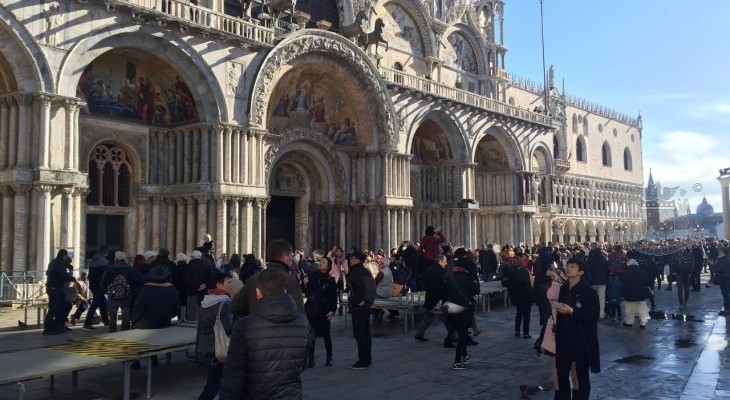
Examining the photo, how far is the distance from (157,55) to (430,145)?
1684 centimetres

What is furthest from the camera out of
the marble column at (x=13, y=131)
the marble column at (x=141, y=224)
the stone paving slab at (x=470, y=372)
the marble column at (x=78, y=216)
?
the marble column at (x=141, y=224)

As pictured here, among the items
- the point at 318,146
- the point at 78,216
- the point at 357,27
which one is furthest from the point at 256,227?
the point at 357,27

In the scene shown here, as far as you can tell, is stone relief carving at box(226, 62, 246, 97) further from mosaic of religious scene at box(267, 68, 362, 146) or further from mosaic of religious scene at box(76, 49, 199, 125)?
mosaic of religious scene at box(267, 68, 362, 146)

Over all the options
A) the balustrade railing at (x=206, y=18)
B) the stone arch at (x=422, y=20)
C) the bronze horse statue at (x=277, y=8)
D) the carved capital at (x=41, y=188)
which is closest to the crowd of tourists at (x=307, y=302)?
the carved capital at (x=41, y=188)

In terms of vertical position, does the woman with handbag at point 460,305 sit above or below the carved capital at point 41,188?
below

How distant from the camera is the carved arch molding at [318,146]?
74.0 ft

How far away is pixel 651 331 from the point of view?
1314 cm

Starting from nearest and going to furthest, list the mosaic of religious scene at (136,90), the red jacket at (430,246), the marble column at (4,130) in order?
the red jacket at (430,246), the marble column at (4,130), the mosaic of religious scene at (136,90)

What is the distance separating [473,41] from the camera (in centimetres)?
3688

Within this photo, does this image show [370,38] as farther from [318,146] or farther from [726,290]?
[726,290]

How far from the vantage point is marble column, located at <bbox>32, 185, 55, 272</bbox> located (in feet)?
50.2

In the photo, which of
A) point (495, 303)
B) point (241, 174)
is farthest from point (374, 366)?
point (241, 174)

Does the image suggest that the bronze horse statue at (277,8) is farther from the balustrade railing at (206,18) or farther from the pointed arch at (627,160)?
the pointed arch at (627,160)

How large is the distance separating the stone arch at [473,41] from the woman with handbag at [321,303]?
2771cm
